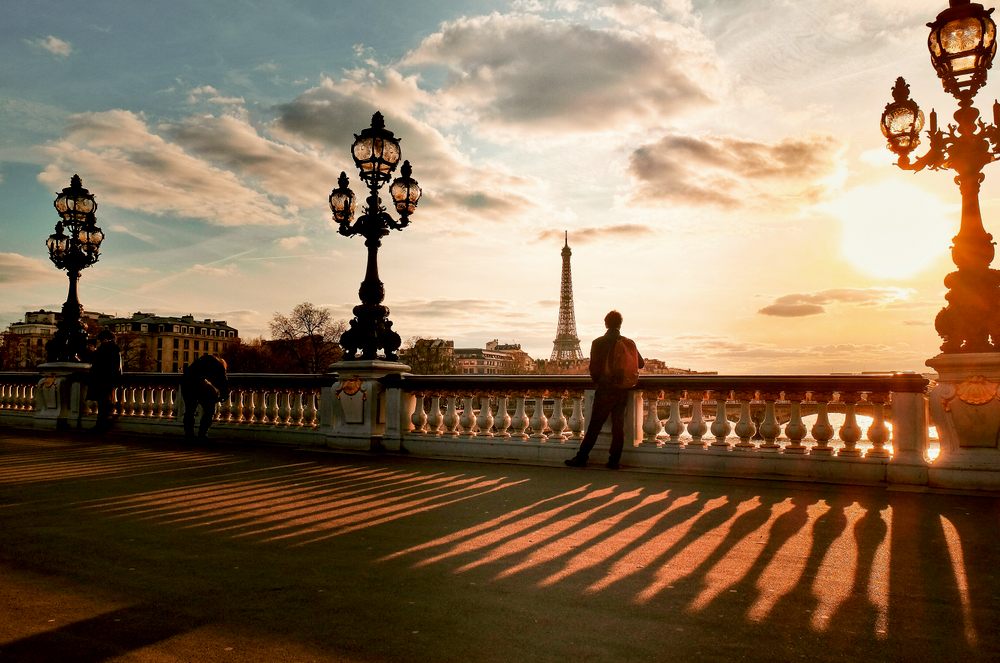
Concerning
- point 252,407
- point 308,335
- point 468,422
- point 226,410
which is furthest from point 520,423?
point 308,335

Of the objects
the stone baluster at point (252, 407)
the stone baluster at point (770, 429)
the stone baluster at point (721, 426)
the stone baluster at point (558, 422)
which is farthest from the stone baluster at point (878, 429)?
the stone baluster at point (252, 407)

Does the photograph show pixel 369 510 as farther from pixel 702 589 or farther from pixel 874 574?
pixel 874 574

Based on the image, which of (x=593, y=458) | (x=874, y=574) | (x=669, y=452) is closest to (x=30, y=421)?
(x=593, y=458)

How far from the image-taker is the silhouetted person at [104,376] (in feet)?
51.1

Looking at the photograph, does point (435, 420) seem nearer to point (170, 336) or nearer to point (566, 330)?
point (566, 330)

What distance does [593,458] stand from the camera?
32.3 ft

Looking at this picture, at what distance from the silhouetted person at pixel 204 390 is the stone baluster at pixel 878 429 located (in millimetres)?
10776

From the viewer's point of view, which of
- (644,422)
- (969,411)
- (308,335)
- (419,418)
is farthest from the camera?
(308,335)

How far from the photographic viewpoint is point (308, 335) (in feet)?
193

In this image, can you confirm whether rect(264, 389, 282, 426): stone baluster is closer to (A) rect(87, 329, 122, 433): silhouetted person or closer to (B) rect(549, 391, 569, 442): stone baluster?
(A) rect(87, 329, 122, 433): silhouetted person

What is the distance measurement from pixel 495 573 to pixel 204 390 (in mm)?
10460

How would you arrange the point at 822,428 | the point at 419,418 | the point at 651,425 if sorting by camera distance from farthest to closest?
the point at 419,418 < the point at 651,425 < the point at 822,428

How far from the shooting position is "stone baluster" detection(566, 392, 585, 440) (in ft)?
32.8

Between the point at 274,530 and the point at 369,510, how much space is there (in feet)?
3.51
